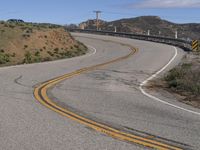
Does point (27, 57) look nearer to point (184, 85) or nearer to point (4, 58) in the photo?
point (4, 58)

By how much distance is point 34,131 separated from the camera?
27.7 ft

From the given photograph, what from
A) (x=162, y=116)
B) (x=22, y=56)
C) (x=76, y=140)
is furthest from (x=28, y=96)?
(x=22, y=56)

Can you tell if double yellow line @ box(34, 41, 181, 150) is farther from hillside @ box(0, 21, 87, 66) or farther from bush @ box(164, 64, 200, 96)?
hillside @ box(0, 21, 87, 66)

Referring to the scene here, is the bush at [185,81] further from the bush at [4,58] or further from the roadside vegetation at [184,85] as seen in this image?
the bush at [4,58]

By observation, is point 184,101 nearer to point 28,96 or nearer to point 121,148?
point 28,96

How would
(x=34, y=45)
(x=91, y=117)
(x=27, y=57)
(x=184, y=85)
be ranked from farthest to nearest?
1. (x=34, y=45)
2. (x=27, y=57)
3. (x=184, y=85)
4. (x=91, y=117)

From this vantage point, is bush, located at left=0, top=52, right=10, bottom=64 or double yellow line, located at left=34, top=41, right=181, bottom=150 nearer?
double yellow line, located at left=34, top=41, right=181, bottom=150

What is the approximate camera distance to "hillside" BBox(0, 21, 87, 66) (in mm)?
33188

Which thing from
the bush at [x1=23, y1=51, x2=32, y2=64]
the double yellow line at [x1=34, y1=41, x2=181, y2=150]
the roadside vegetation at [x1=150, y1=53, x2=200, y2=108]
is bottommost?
the bush at [x1=23, y1=51, x2=32, y2=64]

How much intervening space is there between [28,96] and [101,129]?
5.04 meters

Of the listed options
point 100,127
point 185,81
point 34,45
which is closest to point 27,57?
point 34,45

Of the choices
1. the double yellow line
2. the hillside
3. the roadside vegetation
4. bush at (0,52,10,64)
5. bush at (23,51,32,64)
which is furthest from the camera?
the hillside

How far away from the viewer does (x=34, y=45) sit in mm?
37156

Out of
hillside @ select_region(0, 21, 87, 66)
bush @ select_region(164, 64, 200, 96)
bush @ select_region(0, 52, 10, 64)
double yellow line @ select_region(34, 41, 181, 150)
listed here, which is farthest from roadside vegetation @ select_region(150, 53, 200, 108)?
hillside @ select_region(0, 21, 87, 66)
